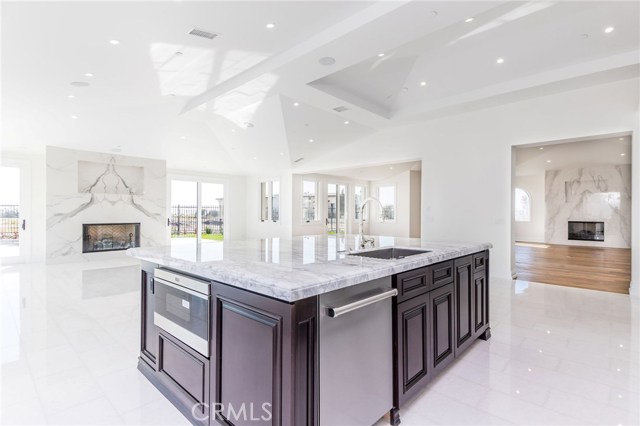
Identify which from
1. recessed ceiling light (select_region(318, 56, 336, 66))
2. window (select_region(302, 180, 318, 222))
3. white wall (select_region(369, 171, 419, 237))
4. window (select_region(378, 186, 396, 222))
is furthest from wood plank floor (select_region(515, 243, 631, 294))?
window (select_region(302, 180, 318, 222))

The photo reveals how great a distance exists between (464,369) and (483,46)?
4157 millimetres

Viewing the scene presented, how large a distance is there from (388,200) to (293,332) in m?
11.8

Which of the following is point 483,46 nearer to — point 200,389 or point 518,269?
point 518,269

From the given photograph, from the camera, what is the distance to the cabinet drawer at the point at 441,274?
2203 mm

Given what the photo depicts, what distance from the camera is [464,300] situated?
2625 mm

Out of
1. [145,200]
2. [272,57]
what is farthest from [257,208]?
[272,57]

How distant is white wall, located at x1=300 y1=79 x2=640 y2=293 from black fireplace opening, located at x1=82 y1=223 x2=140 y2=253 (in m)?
6.87

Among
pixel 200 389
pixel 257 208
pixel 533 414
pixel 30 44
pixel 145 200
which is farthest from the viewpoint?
pixel 257 208

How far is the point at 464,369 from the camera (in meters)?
2.51

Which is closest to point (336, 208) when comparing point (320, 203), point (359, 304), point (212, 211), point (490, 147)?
point (320, 203)

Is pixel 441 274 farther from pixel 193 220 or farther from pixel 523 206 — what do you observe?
pixel 523 206

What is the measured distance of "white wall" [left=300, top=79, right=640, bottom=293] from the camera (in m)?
4.98

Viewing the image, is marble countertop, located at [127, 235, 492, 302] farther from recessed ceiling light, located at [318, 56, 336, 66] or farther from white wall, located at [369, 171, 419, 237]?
white wall, located at [369, 171, 419, 237]

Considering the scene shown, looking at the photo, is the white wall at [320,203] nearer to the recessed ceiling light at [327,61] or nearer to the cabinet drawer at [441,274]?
the recessed ceiling light at [327,61]
